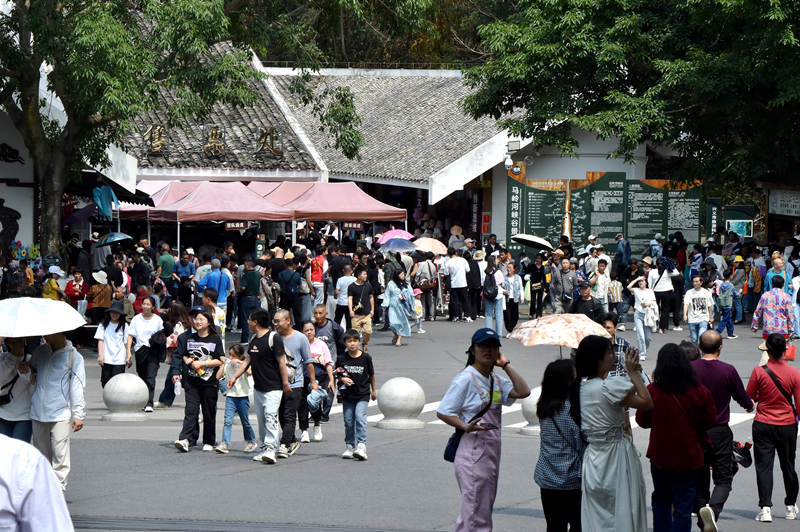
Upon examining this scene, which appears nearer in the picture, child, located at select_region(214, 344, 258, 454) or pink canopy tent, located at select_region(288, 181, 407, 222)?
child, located at select_region(214, 344, 258, 454)

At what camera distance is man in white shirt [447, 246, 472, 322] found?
74.5ft

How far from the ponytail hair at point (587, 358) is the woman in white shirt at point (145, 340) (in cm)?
816

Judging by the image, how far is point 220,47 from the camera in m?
34.7

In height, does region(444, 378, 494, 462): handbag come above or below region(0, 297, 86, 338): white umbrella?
below

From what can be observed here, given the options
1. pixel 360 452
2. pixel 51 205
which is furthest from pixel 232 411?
pixel 51 205

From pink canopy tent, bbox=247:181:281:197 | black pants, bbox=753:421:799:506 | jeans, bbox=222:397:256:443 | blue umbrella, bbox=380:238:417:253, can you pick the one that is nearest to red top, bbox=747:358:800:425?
black pants, bbox=753:421:799:506

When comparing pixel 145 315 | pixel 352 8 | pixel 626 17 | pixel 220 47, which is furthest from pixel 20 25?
pixel 220 47

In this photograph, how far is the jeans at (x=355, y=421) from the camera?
393 inches

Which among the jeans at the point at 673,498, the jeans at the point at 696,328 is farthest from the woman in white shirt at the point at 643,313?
the jeans at the point at 673,498

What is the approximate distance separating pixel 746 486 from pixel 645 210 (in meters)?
21.4

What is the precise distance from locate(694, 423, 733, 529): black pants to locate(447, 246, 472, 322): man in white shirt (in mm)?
15113

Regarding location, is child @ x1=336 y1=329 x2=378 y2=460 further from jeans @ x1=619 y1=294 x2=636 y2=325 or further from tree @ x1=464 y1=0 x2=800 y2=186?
tree @ x1=464 y1=0 x2=800 y2=186

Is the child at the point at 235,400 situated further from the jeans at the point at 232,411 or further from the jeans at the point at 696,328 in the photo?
the jeans at the point at 696,328

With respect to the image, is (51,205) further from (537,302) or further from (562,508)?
(562,508)
